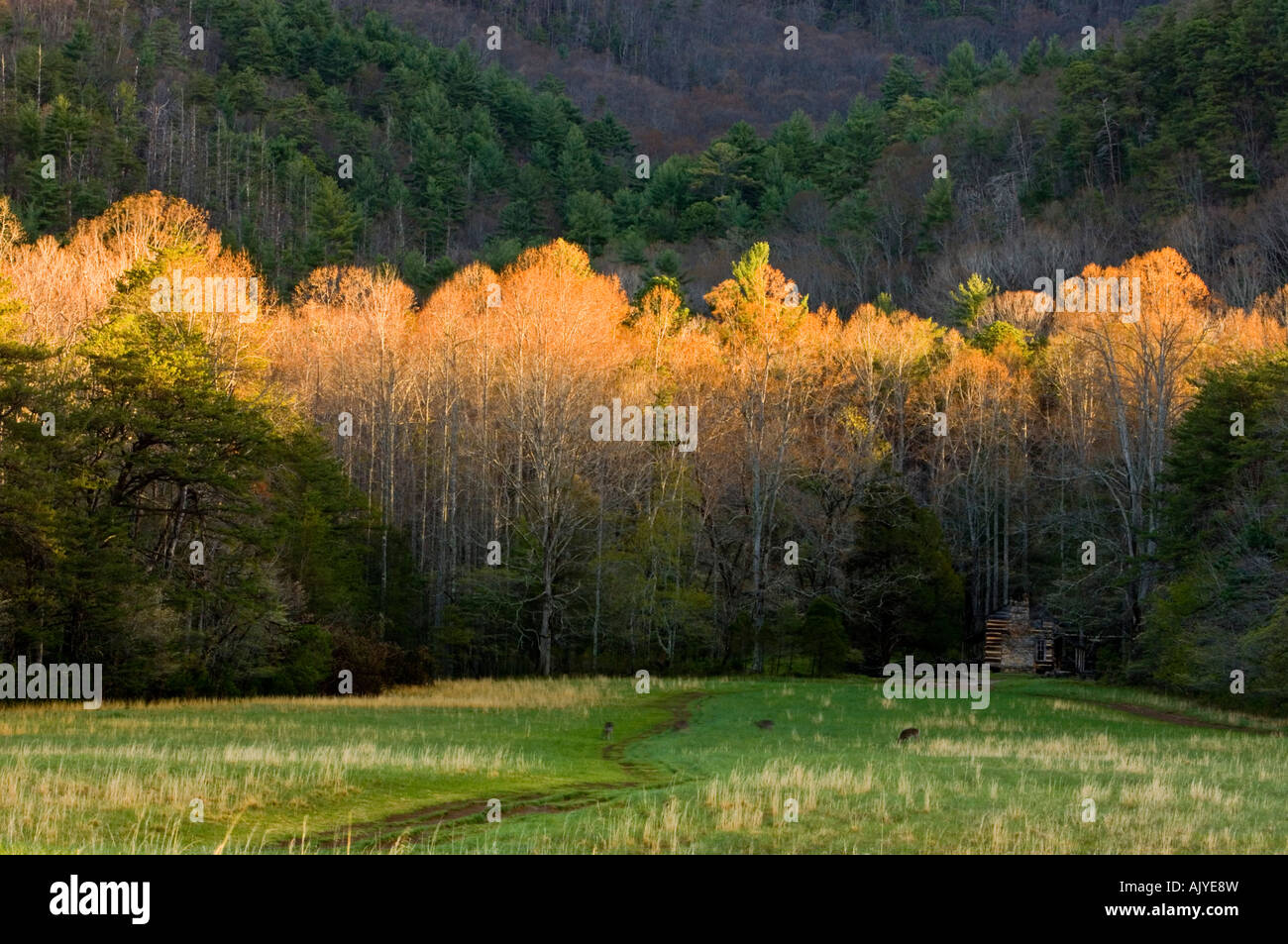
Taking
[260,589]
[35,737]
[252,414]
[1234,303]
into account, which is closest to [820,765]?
[35,737]

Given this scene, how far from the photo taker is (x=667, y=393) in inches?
2173

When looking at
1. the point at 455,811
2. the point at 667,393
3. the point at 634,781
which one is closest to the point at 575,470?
the point at 667,393

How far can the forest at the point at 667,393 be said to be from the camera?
36.8m

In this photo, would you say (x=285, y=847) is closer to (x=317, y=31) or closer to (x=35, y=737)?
(x=35, y=737)

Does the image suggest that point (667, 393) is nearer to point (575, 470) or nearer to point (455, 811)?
point (575, 470)

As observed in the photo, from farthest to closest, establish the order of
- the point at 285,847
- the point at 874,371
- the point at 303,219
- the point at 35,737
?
the point at 303,219, the point at 874,371, the point at 35,737, the point at 285,847

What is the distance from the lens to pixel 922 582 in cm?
5256

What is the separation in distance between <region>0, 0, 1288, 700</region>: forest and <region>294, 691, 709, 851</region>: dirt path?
1864cm

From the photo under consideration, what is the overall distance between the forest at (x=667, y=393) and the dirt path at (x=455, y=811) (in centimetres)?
1864

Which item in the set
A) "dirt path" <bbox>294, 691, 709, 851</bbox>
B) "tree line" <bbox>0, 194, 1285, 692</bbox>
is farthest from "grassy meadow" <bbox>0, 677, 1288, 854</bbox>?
"tree line" <bbox>0, 194, 1285, 692</bbox>

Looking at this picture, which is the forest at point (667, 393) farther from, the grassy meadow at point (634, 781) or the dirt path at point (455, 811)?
the dirt path at point (455, 811)

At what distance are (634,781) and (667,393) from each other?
3577 centimetres

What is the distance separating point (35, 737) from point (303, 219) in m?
84.3

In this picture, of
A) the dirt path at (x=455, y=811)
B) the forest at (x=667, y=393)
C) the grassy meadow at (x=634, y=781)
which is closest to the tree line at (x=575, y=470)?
the forest at (x=667, y=393)
